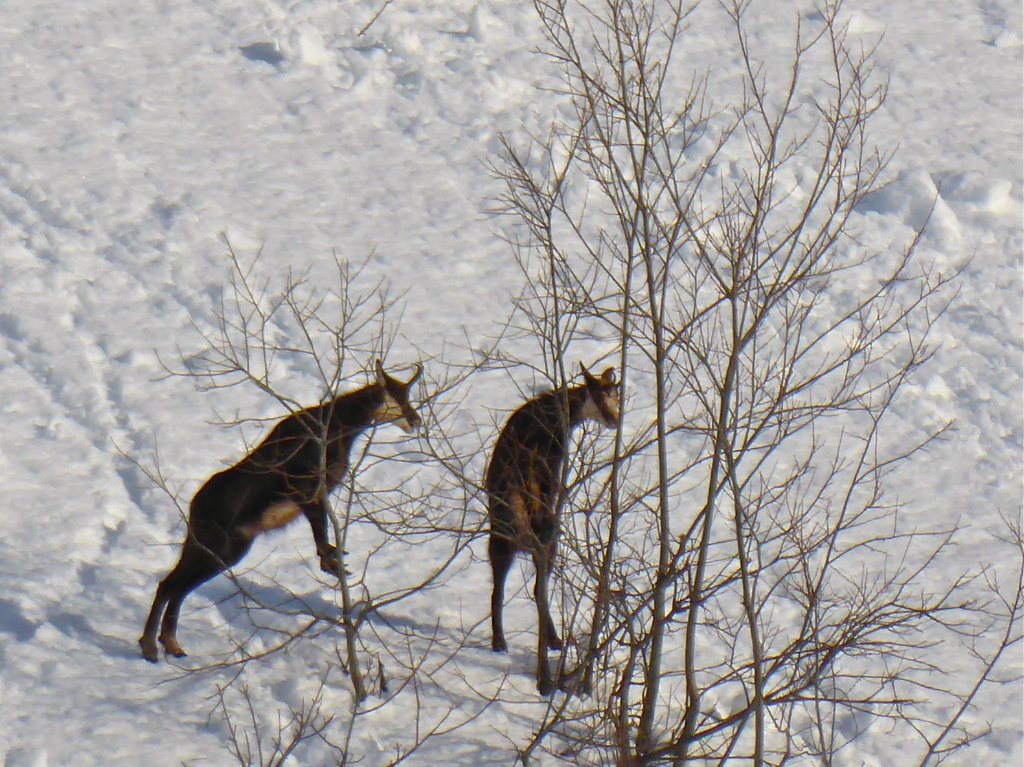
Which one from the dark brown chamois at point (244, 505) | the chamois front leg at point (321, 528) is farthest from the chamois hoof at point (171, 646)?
the chamois front leg at point (321, 528)

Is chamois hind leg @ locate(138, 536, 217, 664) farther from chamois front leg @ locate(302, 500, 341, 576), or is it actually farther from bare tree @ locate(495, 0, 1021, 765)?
bare tree @ locate(495, 0, 1021, 765)

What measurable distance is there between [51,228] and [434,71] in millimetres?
5759

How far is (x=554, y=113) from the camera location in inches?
685

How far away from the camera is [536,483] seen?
8.52 m

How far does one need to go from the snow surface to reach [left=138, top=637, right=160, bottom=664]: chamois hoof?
4.9 inches

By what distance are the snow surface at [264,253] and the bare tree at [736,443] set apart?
1.92 feet

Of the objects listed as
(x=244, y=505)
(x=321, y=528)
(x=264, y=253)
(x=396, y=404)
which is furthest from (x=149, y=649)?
(x=264, y=253)

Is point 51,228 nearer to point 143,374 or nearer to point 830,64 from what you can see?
point 143,374

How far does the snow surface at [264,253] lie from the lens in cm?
851

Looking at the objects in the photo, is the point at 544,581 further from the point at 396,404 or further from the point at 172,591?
the point at 172,591

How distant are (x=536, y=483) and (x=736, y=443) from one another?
5.29 meters

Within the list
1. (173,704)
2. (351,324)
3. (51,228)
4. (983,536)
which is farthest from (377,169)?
(173,704)

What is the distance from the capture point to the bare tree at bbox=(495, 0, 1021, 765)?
23.7 feet

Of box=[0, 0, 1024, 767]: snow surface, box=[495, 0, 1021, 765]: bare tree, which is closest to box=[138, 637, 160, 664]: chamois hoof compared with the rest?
box=[0, 0, 1024, 767]: snow surface
